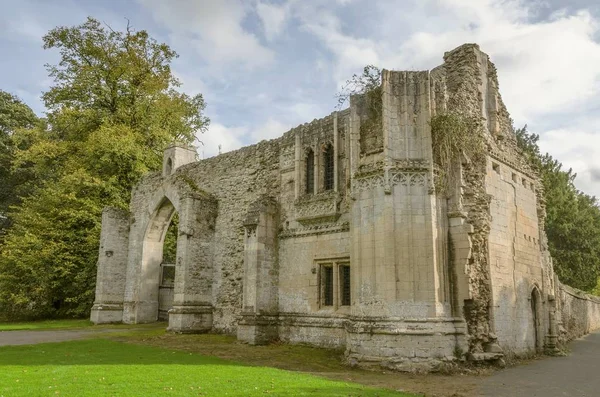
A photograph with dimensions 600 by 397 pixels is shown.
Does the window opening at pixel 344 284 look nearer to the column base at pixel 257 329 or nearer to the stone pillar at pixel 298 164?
the column base at pixel 257 329

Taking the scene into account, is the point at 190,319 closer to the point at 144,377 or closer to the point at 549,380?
the point at 144,377

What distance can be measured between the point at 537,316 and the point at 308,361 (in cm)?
735

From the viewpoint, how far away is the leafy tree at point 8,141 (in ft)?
116

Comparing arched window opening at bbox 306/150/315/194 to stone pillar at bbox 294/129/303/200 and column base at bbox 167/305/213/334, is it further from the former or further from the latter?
column base at bbox 167/305/213/334

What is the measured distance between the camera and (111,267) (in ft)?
79.9

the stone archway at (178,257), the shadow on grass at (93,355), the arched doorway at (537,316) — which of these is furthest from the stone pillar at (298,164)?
the arched doorway at (537,316)

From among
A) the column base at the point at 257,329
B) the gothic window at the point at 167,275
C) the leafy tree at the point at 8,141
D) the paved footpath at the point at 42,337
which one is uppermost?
the leafy tree at the point at 8,141

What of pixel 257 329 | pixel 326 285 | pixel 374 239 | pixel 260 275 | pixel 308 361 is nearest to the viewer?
pixel 374 239

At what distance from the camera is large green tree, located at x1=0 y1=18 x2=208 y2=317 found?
995 inches

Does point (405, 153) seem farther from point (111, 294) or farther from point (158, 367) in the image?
point (111, 294)

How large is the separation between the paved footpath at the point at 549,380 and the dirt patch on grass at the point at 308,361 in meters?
0.46

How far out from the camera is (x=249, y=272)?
16.3m

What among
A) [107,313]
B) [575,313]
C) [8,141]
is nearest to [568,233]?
[575,313]

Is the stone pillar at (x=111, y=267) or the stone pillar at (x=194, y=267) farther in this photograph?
the stone pillar at (x=111, y=267)
